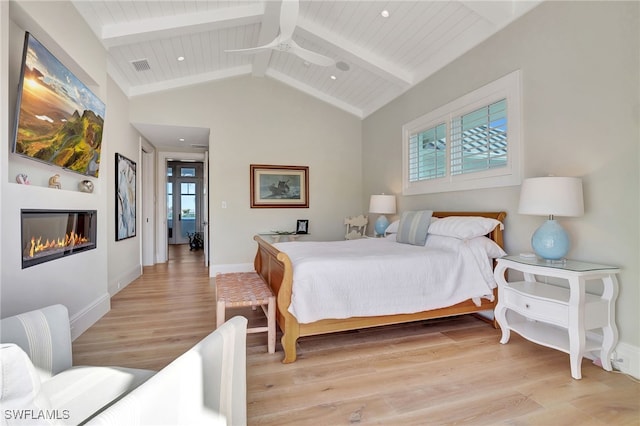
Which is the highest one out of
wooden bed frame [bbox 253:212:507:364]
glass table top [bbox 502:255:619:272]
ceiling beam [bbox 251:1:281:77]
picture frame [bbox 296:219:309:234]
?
ceiling beam [bbox 251:1:281:77]

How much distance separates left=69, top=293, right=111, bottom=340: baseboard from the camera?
266cm

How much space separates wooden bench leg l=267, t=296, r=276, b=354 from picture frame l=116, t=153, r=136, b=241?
3.07 metres

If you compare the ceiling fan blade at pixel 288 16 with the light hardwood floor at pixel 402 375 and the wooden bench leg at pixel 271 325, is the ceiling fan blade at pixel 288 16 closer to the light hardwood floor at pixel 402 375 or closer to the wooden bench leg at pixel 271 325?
the wooden bench leg at pixel 271 325

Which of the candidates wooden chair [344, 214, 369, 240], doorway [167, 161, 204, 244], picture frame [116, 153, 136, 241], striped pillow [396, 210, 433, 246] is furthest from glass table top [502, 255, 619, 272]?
doorway [167, 161, 204, 244]

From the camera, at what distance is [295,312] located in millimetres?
2227

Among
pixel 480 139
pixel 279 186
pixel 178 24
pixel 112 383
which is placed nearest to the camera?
pixel 112 383

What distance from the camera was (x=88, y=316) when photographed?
9.53 ft

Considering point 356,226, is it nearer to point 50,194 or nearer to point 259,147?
point 259,147

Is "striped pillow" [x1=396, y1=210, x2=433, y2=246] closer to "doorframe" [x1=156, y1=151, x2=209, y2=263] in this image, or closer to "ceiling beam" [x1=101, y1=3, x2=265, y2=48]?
"ceiling beam" [x1=101, y1=3, x2=265, y2=48]

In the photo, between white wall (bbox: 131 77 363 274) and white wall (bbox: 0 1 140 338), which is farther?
white wall (bbox: 131 77 363 274)

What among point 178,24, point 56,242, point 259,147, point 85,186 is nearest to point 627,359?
point 56,242

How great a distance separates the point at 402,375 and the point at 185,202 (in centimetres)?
1044

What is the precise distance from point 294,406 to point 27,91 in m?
2.63

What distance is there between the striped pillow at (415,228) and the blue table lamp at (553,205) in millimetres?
1070
